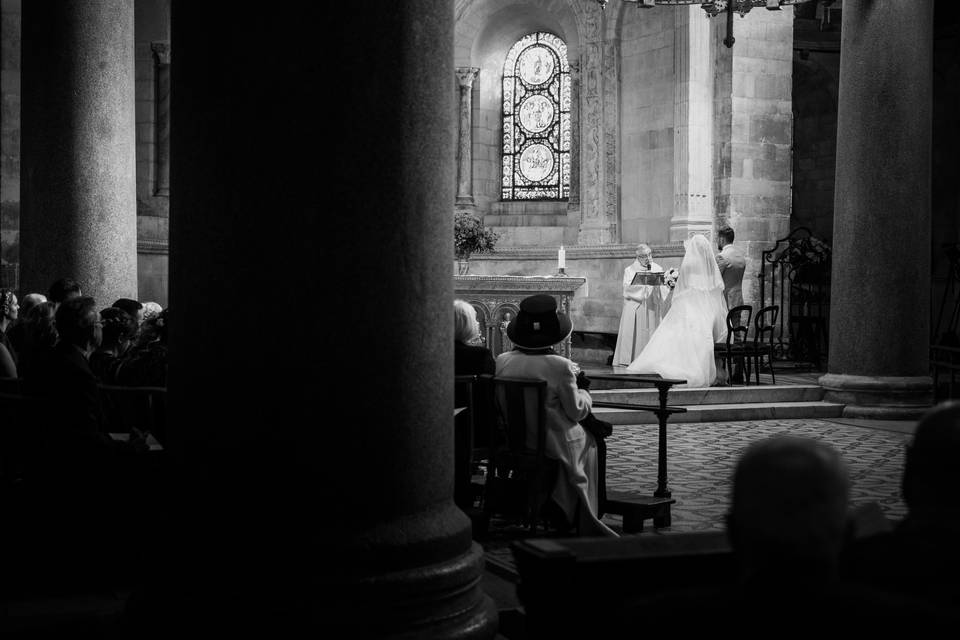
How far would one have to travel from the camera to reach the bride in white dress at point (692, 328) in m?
11.8

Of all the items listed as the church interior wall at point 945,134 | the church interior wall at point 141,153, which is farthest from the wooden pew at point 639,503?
the church interior wall at point 945,134

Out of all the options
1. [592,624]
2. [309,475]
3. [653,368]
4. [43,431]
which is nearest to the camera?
[592,624]

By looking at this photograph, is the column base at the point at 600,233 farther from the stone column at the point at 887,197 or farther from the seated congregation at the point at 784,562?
the seated congregation at the point at 784,562

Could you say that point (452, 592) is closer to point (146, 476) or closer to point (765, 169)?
point (146, 476)

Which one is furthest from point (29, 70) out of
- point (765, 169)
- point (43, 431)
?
point (765, 169)

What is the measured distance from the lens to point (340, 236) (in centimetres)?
302

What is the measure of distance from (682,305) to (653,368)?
0.75 meters

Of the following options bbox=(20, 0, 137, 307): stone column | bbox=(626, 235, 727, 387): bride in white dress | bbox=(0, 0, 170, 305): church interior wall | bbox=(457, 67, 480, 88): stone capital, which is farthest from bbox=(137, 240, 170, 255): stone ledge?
bbox=(626, 235, 727, 387): bride in white dress

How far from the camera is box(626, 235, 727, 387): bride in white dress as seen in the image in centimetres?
1175

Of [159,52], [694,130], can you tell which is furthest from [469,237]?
[159,52]

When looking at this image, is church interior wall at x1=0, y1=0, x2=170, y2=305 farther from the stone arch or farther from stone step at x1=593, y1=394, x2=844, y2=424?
stone step at x1=593, y1=394, x2=844, y2=424

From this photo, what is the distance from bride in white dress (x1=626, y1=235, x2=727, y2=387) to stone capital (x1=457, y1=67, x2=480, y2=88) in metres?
7.31

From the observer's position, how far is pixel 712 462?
836 cm

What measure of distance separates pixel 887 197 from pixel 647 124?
6.75 metres
